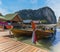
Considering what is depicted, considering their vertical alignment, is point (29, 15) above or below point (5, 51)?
above

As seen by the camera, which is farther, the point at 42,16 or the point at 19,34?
the point at 42,16

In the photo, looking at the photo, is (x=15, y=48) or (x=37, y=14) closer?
(x=15, y=48)

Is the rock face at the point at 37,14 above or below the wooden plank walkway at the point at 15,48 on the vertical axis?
above

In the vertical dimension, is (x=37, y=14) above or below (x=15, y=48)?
above

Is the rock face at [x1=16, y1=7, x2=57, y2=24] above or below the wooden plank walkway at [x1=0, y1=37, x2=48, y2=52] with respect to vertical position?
above

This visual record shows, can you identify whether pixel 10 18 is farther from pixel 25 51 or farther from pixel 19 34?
pixel 25 51

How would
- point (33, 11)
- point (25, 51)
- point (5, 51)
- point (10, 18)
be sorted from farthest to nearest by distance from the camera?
point (33, 11)
point (10, 18)
point (25, 51)
point (5, 51)

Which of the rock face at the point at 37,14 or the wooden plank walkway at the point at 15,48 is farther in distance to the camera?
the rock face at the point at 37,14

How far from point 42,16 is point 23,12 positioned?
1743 cm

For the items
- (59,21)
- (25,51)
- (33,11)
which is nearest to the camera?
(25,51)

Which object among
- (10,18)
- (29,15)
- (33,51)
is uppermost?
(29,15)

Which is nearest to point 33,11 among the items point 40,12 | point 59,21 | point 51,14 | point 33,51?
point 40,12

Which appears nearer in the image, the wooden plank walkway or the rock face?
the wooden plank walkway

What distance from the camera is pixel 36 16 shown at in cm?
8725
